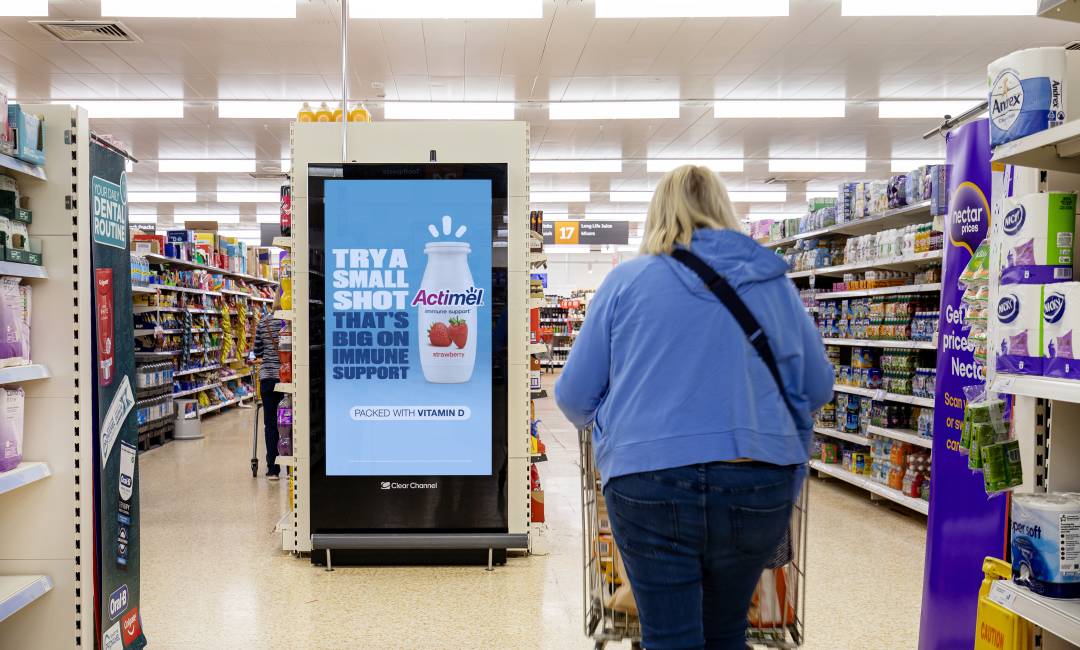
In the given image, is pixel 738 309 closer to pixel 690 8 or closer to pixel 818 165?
pixel 690 8

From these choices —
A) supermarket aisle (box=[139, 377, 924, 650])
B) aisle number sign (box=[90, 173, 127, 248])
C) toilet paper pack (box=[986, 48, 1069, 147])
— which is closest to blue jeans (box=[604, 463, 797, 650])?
toilet paper pack (box=[986, 48, 1069, 147])

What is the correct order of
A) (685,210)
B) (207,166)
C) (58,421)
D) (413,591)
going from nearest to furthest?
(685,210)
(58,421)
(413,591)
(207,166)

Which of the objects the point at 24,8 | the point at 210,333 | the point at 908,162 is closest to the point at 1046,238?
the point at 24,8

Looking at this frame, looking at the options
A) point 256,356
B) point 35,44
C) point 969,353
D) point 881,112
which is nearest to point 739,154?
point 881,112

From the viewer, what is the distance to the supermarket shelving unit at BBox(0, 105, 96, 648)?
8.78ft

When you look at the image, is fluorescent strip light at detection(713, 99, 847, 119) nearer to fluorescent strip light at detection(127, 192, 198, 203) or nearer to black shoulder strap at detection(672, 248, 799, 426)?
black shoulder strap at detection(672, 248, 799, 426)

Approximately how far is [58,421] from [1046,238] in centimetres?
286

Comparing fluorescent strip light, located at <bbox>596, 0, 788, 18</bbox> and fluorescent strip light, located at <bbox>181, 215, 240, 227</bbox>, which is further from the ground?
fluorescent strip light, located at <bbox>596, 0, 788, 18</bbox>

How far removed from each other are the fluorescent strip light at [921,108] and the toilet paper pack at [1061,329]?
9633mm

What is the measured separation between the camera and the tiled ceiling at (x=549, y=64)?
309 inches

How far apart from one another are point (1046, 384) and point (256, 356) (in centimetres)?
673

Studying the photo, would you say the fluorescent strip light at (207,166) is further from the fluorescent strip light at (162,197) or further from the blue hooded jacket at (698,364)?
the blue hooded jacket at (698,364)

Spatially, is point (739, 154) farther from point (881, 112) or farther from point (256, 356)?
point (256, 356)

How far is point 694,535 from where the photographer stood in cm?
170
